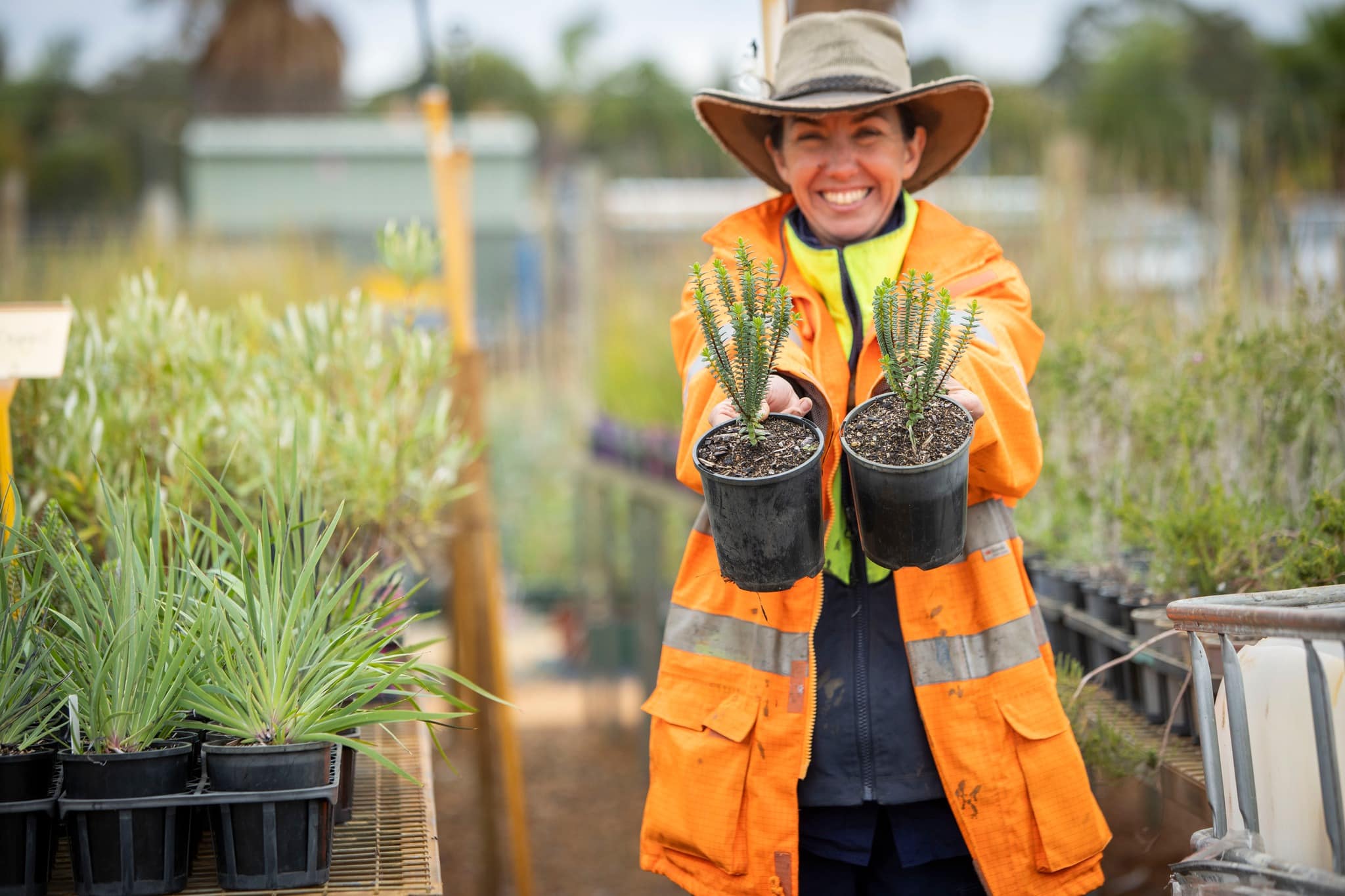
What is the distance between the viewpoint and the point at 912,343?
1410mm

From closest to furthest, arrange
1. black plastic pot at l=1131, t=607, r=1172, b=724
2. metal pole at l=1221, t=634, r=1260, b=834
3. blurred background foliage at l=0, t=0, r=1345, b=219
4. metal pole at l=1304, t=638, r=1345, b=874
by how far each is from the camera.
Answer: metal pole at l=1304, t=638, r=1345, b=874 < metal pole at l=1221, t=634, r=1260, b=834 < black plastic pot at l=1131, t=607, r=1172, b=724 < blurred background foliage at l=0, t=0, r=1345, b=219

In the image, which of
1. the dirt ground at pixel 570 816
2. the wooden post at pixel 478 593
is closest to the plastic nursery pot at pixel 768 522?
the wooden post at pixel 478 593

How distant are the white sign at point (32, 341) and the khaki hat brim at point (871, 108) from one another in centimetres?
109

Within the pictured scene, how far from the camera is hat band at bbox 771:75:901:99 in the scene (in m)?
1.77

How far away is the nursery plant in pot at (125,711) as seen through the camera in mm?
1349

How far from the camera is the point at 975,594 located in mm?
1650

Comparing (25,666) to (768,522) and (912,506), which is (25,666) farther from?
(912,506)

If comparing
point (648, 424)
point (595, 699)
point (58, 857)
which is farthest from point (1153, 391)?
point (595, 699)

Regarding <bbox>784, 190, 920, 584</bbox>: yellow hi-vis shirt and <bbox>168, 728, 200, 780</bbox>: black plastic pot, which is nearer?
<bbox>168, 728, 200, 780</bbox>: black plastic pot

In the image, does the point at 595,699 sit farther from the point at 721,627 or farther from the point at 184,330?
the point at 721,627

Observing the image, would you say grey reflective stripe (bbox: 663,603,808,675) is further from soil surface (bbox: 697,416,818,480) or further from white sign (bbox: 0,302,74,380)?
white sign (bbox: 0,302,74,380)

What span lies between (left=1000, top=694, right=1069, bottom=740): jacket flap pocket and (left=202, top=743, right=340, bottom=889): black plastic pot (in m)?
0.87

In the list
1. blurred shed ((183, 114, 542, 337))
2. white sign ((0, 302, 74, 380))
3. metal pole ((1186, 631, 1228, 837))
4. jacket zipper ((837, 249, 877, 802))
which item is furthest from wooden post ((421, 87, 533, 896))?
blurred shed ((183, 114, 542, 337))

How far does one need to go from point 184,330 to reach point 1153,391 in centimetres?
208
